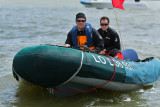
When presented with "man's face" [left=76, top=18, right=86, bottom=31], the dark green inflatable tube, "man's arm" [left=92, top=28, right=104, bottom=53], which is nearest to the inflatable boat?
the dark green inflatable tube

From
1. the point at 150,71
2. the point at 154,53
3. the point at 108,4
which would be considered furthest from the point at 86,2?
the point at 150,71

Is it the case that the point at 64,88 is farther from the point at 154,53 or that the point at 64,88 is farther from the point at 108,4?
the point at 108,4

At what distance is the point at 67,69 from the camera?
4.00m

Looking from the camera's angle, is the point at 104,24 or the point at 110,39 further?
the point at 110,39

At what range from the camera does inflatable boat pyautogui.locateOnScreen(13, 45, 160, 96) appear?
3.95 m

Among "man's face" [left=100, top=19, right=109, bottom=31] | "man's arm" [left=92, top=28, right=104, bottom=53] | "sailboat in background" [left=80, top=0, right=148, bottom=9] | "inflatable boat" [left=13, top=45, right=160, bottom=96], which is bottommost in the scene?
"inflatable boat" [left=13, top=45, right=160, bottom=96]

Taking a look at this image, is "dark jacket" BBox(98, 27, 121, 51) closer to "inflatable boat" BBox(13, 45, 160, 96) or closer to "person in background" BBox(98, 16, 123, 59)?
"person in background" BBox(98, 16, 123, 59)

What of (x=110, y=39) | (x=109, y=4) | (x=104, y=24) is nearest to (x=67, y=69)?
(x=104, y=24)

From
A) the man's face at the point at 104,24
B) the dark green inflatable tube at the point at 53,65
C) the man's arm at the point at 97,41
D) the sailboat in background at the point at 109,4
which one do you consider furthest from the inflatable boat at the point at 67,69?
the sailboat in background at the point at 109,4

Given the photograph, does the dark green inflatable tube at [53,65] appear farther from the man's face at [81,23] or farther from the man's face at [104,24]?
the man's face at [104,24]

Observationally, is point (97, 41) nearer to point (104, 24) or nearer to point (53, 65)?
point (104, 24)

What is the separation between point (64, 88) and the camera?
436cm

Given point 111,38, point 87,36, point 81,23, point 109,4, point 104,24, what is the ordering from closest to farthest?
point 81,23 < point 87,36 < point 104,24 < point 111,38 < point 109,4

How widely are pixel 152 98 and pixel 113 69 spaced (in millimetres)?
1132
